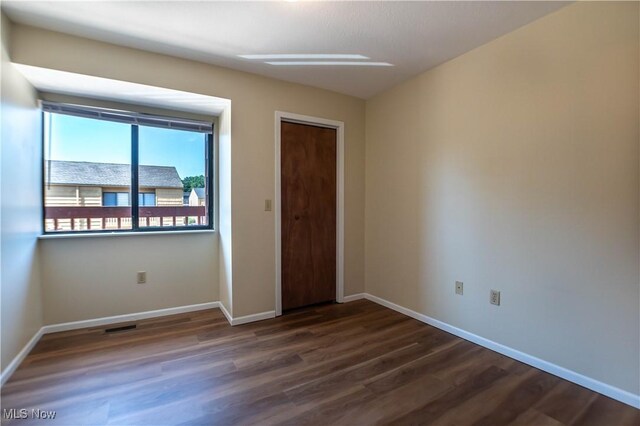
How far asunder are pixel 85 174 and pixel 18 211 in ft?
2.35

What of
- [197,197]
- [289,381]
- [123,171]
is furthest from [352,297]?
[123,171]

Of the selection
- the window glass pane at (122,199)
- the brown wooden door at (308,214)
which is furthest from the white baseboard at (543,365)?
the window glass pane at (122,199)

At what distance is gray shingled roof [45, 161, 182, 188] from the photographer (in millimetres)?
2557

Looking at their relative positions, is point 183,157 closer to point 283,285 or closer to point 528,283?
point 283,285

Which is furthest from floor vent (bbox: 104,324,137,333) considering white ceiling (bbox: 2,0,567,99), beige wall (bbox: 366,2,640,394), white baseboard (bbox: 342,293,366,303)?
beige wall (bbox: 366,2,640,394)

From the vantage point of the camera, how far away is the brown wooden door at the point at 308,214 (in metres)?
3.02

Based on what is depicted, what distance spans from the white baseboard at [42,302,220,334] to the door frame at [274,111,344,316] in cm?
86

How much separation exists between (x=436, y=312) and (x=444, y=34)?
231 cm

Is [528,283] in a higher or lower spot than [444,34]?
lower

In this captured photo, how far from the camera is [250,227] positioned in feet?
9.14

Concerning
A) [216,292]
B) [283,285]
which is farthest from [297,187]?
[216,292]

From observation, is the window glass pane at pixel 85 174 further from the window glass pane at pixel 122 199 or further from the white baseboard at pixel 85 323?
the white baseboard at pixel 85 323

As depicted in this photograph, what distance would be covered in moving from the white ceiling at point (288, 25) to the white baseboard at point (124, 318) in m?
2.36

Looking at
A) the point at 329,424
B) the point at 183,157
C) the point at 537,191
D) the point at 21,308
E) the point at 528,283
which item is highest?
the point at 183,157
